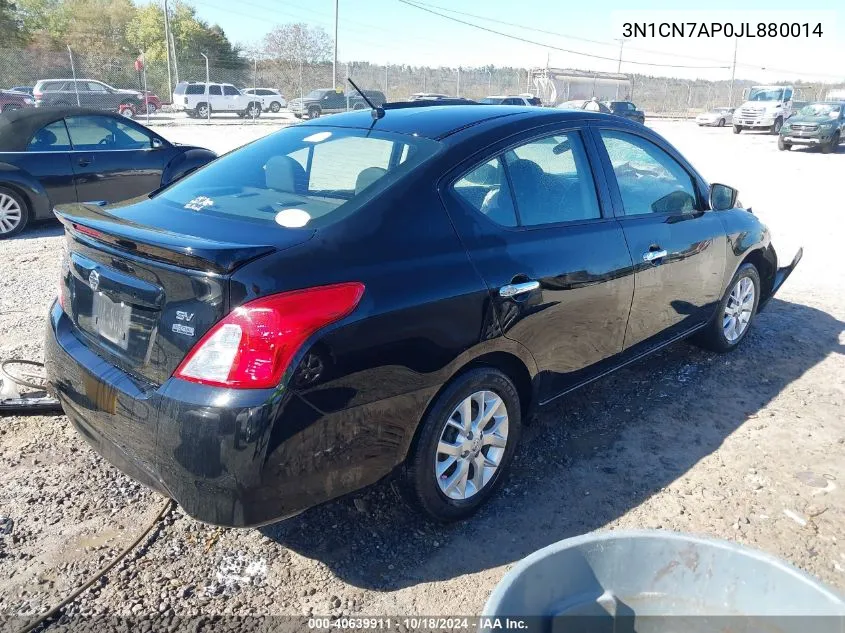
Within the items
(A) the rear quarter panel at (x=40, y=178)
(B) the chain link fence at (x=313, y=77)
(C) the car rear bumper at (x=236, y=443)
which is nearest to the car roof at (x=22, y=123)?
(A) the rear quarter panel at (x=40, y=178)

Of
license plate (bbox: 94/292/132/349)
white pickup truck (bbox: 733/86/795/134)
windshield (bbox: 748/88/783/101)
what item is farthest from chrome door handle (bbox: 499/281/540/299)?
windshield (bbox: 748/88/783/101)

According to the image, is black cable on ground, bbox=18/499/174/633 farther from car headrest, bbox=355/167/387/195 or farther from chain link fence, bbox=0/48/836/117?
chain link fence, bbox=0/48/836/117

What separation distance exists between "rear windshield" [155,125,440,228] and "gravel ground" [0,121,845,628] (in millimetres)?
1187

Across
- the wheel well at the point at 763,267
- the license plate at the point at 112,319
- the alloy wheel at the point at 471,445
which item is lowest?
the alloy wheel at the point at 471,445

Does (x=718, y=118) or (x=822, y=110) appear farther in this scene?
(x=718, y=118)

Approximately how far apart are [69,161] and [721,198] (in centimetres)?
717

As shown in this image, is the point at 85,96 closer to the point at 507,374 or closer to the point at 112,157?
the point at 112,157

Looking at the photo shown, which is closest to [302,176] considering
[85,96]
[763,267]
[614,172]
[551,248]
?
[551,248]

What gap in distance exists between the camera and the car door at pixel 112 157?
8.04 meters

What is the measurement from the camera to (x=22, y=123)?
7.88 meters

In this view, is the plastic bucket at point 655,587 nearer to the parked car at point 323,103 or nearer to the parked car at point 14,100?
the parked car at point 14,100

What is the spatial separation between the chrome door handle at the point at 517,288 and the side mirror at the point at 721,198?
202 centimetres

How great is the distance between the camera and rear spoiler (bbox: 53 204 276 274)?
217 centimetres

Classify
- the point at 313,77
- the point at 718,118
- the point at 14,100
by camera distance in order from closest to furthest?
the point at 14,100
the point at 718,118
the point at 313,77
